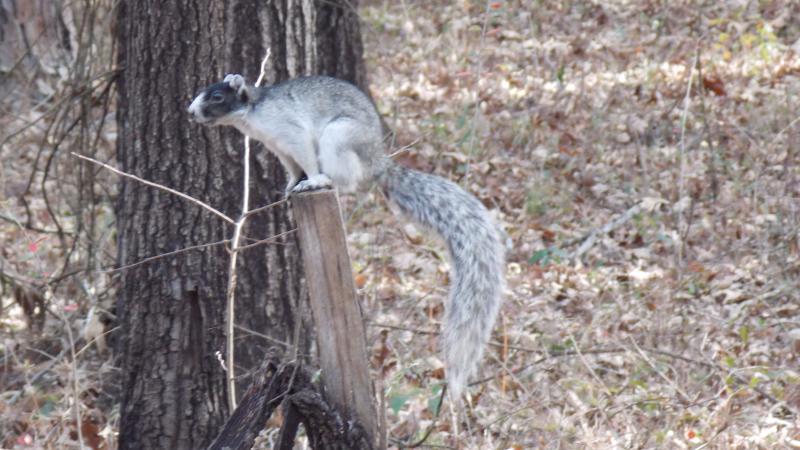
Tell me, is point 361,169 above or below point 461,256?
above

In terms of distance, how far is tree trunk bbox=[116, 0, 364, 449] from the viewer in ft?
13.5

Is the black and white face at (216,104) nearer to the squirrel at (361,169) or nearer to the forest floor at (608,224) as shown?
the squirrel at (361,169)

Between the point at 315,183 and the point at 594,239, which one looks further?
the point at 594,239

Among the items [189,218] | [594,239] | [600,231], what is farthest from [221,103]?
[600,231]

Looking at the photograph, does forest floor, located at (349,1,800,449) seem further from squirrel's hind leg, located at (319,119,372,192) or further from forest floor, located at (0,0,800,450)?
squirrel's hind leg, located at (319,119,372,192)

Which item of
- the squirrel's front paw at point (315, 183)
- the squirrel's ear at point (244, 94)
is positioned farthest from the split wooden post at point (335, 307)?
the squirrel's ear at point (244, 94)

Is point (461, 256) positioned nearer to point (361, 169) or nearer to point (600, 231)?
point (361, 169)

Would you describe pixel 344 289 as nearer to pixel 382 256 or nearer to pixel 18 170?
pixel 382 256

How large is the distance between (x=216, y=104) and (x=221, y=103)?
2 cm

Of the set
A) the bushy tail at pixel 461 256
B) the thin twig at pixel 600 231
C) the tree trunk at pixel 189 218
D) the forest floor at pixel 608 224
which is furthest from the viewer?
the thin twig at pixel 600 231

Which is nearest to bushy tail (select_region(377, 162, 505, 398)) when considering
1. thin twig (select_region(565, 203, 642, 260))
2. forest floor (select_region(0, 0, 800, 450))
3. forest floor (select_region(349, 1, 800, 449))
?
forest floor (select_region(0, 0, 800, 450))

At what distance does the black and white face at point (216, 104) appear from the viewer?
3.38 metres

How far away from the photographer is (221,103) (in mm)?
3438

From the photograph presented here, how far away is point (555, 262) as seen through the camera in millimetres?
6332
